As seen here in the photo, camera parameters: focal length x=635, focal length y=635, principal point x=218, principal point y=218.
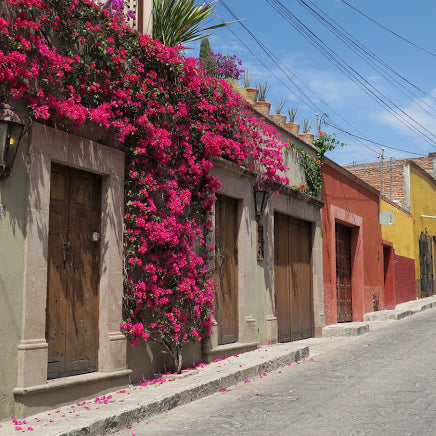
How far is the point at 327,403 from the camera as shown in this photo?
6539 mm

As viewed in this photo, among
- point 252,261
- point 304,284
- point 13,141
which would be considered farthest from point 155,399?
point 304,284

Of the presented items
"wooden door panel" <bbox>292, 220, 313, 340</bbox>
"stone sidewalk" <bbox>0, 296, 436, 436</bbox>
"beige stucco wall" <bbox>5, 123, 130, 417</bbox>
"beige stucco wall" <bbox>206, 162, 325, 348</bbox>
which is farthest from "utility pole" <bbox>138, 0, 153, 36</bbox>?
"wooden door panel" <bbox>292, 220, 313, 340</bbox>

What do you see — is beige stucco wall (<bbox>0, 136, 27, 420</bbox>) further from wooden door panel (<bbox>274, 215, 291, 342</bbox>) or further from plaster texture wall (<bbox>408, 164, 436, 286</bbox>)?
plaster texture wall (<bbox>408, 164, 436, 286</bbox>)

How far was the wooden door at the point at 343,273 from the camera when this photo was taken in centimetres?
1658

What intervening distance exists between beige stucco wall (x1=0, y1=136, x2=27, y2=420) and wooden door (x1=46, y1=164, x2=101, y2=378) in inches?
23.2

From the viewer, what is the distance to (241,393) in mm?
7508

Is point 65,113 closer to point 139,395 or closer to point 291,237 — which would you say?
point 139,395

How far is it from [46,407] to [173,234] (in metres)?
2.75

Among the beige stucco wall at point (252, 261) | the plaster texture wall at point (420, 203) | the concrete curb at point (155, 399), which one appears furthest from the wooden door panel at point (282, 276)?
the plaster texture wall at point (420, 203)

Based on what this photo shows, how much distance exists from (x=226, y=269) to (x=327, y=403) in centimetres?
414

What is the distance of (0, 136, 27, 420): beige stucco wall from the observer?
5.88m

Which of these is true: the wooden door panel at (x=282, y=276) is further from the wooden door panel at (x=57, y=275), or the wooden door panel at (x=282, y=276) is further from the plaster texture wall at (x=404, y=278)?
the plaster texture wall at (x=404, y=278)

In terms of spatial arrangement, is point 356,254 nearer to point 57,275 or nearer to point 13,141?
point 57,275

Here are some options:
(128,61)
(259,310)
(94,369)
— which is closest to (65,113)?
(128,61)
